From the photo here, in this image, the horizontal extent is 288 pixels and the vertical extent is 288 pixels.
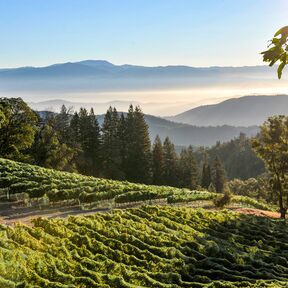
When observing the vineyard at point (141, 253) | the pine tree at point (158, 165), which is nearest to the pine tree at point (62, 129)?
the pine tree at point (158, 165)

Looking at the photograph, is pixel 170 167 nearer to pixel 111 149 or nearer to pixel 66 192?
pixel 111 149

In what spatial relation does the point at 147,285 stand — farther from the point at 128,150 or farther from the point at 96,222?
the point at 128,150

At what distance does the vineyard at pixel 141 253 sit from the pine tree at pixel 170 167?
2376 inches

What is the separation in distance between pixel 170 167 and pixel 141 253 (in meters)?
70.5

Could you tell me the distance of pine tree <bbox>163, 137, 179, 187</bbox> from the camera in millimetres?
86812

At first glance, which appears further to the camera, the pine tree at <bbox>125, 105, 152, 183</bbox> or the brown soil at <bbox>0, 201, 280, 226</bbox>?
the pine tree at <bbox>125, 105, 152, 183</bbox>

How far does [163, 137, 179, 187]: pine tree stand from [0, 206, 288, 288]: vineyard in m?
60.3

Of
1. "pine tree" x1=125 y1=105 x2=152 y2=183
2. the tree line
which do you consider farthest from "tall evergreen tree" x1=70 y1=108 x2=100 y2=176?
"pine tree" x1=125 y1=105 x2=152 y2=183

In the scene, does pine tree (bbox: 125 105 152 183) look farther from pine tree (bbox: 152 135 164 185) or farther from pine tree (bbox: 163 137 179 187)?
pine tree (bbox: 163 137 179 187)

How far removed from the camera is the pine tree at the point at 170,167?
3418 inches

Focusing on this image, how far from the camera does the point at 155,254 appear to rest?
19344 mm

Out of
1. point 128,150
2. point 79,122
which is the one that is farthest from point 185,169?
point 79,122

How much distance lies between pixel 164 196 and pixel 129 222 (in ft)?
40.4

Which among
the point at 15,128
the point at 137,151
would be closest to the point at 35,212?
the point at 15,128
